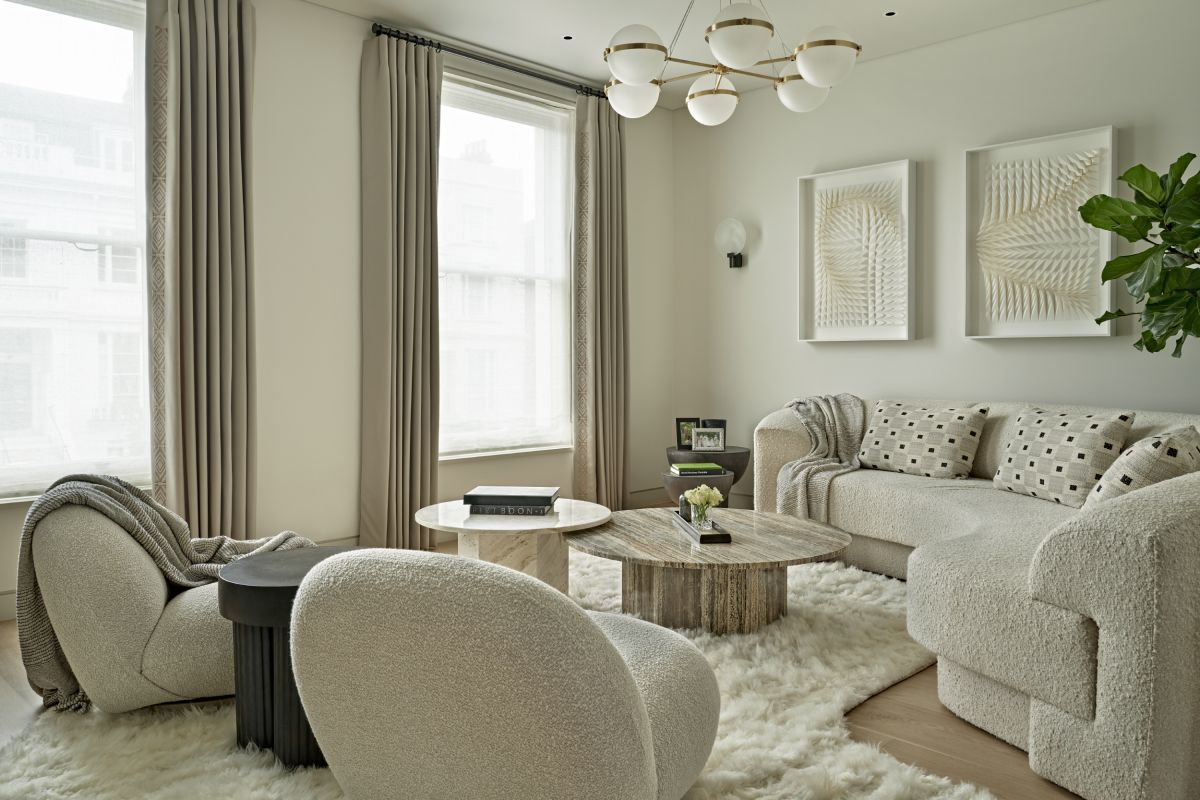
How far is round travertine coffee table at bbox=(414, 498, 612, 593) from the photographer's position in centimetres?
305

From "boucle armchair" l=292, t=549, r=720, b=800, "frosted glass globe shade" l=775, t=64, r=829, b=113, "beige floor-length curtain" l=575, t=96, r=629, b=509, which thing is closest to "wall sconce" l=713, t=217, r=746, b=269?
"beige floor-length curtain" l=575, t=96, r=629, b=509

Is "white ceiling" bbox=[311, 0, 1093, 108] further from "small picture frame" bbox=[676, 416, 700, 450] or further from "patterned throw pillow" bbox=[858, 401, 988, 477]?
"small picture frame" bbox=[676, 416, 700, 450]

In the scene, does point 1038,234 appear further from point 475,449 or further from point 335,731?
point 335,731

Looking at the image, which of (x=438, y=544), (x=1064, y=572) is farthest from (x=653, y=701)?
(x=438, y=544)

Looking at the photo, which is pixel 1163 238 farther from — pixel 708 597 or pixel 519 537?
pixel 519 537

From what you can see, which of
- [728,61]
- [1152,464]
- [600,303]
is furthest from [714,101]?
[600,303]

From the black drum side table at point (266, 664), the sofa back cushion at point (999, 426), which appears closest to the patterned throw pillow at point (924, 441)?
→ the sofa back cushion at point (999, 426)

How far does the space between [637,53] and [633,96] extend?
31 cm

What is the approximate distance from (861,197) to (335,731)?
4256 millimetres

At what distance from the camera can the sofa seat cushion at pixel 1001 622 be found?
1918 millimetres

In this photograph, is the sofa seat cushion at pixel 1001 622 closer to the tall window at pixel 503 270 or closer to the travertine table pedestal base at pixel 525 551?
the travertine table pedestal base at pixel 525 551

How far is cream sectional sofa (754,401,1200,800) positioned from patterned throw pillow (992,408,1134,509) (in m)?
0.98

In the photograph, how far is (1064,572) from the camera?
1.92 meters

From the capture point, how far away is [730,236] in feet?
18.1
